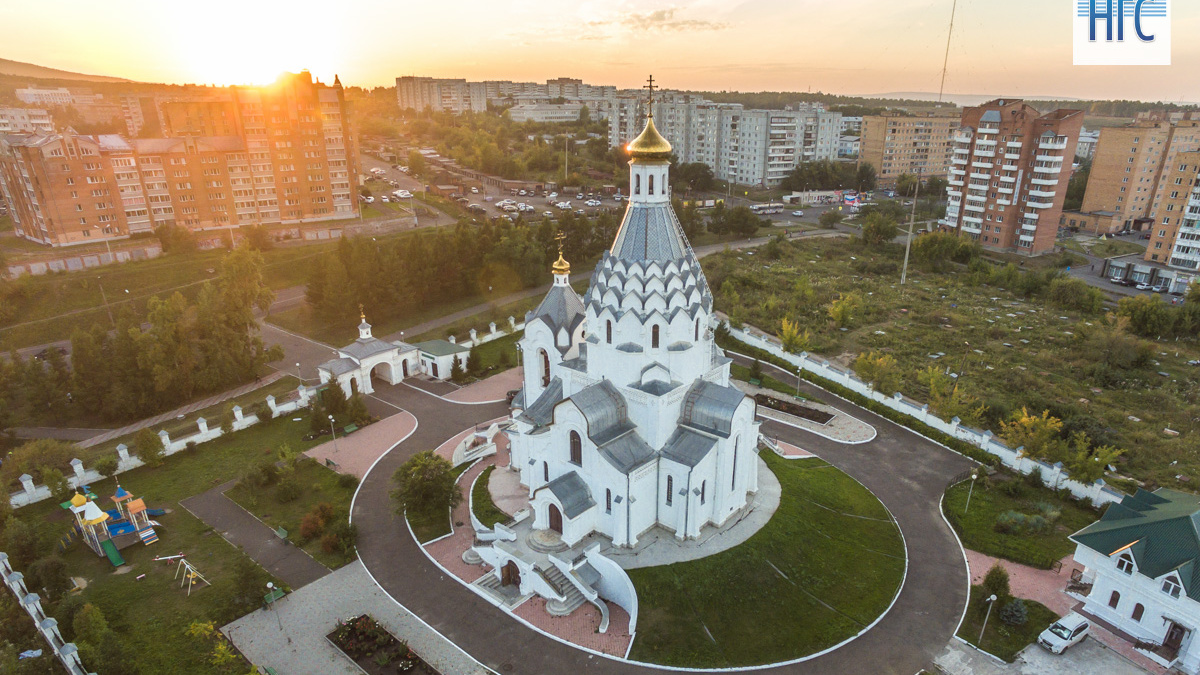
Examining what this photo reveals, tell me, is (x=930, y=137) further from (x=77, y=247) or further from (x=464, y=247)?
(x=77, y=247)

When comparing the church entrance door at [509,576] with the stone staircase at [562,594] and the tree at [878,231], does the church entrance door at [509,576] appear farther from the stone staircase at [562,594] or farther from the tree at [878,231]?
the tree at [878,231]

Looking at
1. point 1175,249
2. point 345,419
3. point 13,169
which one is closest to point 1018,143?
point 1175,249

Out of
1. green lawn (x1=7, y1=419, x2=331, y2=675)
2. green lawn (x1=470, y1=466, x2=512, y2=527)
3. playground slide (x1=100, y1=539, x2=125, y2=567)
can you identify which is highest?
green lawn (x1=470, y1=466, x2=512, y2=527)

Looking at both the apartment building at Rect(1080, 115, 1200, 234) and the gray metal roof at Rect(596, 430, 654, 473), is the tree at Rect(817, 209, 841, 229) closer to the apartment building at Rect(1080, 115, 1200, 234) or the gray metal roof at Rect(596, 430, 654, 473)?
the apartment building at Rect(1080, 115, 1200, 234)

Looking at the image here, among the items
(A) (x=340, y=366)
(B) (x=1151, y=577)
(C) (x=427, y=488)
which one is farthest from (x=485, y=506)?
(B) (x=1151, y=577)

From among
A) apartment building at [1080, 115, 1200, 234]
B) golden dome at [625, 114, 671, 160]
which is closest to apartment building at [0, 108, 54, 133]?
golden dome at [625, 114, 671, 160]

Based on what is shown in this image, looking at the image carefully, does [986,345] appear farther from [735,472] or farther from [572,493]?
[572,493]
